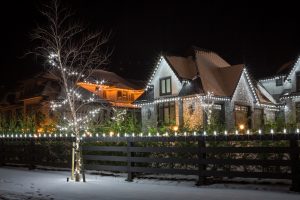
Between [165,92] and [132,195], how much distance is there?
25.9m

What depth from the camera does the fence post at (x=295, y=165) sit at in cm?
1052

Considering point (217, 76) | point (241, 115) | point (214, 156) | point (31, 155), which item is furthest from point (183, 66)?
point (214, 156)

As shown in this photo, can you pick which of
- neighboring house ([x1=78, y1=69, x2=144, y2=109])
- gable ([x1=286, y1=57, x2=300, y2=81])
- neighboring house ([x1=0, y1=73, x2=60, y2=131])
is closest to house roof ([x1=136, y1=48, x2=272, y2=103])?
gable ([x1=286, y1=57, x2=300, y2=81])

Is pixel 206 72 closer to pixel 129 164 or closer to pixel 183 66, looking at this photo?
pixel 183 66

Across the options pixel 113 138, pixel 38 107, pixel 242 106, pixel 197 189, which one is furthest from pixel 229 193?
pixel 38 107

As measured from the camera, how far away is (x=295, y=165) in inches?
422

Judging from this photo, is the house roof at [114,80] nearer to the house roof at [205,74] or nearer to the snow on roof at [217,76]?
the house roof at [205,74]

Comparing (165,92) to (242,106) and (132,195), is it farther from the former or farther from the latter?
(132,195)

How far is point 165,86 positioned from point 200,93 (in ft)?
13.7

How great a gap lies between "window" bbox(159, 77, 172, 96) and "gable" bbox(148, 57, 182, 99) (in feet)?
0.81

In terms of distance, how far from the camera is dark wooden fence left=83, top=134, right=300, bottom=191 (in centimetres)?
1101

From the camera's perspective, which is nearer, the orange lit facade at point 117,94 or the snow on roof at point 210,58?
the snow on roof at point 210,58

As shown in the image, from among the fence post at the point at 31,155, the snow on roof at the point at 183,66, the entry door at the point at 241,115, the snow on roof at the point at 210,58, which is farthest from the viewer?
the snow on roof at the point at 210,58

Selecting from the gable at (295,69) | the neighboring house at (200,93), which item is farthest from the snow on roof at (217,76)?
the gable at (295,69)
